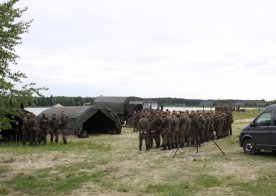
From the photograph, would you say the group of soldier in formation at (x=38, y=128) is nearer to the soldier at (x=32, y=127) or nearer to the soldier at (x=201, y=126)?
the soldier at (x=32, y=127)

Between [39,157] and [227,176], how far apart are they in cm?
827

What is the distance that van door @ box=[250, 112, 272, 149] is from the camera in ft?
52.8

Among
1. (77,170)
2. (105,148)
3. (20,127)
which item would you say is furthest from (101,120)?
(77,170)

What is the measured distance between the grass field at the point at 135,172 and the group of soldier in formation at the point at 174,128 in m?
0.78

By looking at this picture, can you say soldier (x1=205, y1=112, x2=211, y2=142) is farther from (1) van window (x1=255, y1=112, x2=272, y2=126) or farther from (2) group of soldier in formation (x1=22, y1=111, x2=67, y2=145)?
(2) group of soldier in formation (x1=22, y1=111, x2=67, y2=145)

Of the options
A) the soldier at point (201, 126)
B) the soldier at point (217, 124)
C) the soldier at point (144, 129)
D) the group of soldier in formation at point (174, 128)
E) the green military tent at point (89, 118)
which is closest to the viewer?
the soldier at point (144, 129)

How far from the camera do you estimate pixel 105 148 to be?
20.1 metres

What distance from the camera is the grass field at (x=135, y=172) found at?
11.2m

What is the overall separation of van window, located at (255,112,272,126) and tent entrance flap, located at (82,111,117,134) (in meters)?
14.0

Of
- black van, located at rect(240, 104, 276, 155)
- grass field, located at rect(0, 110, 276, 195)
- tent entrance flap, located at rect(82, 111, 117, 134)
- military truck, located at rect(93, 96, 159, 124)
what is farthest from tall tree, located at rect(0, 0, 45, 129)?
military truck, located at rect(93, 96, 159, 124)

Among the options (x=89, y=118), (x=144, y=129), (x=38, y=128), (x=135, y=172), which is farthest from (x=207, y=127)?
(x=135, y=172)

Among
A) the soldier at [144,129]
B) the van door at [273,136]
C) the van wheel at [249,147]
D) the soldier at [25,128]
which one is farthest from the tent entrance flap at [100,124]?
the van door at [273,136]

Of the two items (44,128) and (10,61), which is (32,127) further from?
(10,61)

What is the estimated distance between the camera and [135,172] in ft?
44.2
